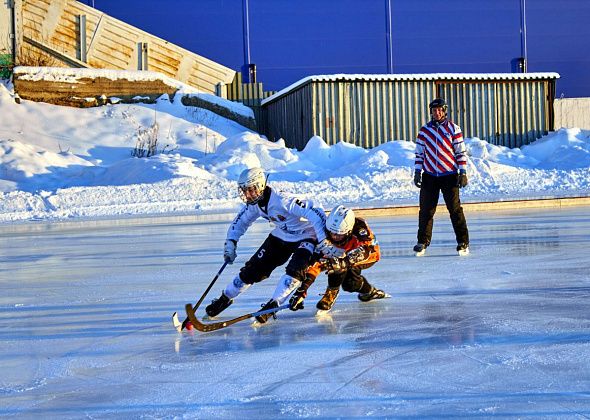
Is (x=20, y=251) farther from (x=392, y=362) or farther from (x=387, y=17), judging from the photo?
(x=387, y=17)

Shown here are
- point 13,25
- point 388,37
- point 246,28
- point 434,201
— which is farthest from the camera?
point 13,25

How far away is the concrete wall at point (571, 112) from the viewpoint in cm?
2712

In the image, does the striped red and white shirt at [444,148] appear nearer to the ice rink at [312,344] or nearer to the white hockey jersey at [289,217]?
the ice rink at [312,344]

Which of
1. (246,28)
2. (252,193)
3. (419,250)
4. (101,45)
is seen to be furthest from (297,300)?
(101,45)

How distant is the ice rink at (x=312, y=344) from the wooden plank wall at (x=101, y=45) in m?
19.5

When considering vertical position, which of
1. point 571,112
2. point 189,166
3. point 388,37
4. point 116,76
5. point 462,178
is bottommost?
point 462,178

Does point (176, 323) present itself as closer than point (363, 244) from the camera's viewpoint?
Yes

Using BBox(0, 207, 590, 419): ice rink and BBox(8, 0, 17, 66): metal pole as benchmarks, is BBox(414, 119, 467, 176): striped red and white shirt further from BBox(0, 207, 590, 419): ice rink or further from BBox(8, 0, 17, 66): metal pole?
BBox(8, 0, 17, 66): metal pole

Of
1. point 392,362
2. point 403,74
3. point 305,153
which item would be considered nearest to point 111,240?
point 392,362

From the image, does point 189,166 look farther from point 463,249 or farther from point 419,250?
point 463,249

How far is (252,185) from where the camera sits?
5246mm

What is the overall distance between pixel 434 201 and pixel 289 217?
12.1 ft

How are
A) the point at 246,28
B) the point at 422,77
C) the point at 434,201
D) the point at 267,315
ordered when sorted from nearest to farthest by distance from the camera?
the point at 267,315 → the point at 434,201 → the point at 422,77 → the point at 246,28

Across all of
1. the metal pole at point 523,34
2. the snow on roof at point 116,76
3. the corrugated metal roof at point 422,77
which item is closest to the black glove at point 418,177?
the corrugated metal roof at point 422,77
